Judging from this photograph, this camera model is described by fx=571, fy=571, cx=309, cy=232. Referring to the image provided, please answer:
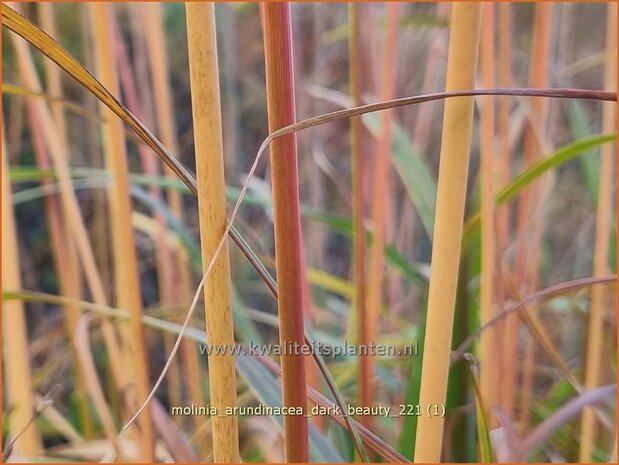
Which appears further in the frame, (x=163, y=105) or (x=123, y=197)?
(x=163, y=105)

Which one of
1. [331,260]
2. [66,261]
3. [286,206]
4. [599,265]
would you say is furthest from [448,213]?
[331,260]

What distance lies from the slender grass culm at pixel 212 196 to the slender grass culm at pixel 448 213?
6 centimetres

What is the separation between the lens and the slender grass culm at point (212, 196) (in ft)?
0.47

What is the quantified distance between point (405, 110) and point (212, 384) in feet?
1.57

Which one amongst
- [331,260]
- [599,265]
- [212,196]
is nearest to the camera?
[212,196]

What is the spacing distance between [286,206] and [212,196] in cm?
2

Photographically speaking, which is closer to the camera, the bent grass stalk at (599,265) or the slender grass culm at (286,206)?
the slender grass culm at (286,206)

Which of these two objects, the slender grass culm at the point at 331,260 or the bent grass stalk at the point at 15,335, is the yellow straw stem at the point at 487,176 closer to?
the slender grass culm at the point at 331,260

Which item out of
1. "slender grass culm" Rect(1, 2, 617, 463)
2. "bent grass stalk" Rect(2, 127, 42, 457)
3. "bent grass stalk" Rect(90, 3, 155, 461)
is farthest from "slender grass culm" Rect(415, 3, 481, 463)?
"bent grass stalk" Rect(2, 127, 42, 457)

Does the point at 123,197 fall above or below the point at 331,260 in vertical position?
above

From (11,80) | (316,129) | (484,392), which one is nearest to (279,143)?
(484,392)

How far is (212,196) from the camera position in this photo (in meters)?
0.15

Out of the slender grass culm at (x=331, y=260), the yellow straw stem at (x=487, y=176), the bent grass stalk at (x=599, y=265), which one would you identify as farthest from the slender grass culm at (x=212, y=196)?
the bent grass stalk at (x=599, y=265)

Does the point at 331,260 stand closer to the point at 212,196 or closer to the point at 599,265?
the point at 599,265
